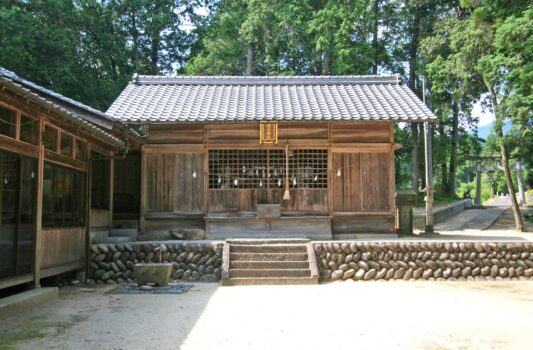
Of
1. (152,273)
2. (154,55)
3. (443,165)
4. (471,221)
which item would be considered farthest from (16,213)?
(443,165)

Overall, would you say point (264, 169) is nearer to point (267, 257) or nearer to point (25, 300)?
point (267, 257)

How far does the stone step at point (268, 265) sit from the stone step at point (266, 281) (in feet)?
1.61

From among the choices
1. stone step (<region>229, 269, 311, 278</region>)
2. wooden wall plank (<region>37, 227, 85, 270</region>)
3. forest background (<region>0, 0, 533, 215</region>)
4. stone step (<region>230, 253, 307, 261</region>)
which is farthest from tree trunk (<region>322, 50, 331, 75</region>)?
wooden wall plank (<region>37, 227, 85, 270</region>)

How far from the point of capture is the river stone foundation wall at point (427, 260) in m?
11.9

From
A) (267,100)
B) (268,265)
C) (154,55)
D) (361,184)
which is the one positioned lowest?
(268,265)

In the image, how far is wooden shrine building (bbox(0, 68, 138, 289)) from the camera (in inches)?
303

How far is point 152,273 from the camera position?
10125 millimetres

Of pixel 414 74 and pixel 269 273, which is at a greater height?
pixel 414 74

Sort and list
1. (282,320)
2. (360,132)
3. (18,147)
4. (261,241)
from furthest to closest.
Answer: (360,132) < (261,241) < (18,147) < (282,320)

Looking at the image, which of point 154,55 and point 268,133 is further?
point 154,55

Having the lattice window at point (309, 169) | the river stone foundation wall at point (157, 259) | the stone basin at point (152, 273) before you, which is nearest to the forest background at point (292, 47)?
the lattice window at point (309, 169)

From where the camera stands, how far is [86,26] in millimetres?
25562

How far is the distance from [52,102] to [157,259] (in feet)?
14.6

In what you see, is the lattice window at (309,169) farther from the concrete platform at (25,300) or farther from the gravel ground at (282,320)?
the concrete platform at (25,300)
